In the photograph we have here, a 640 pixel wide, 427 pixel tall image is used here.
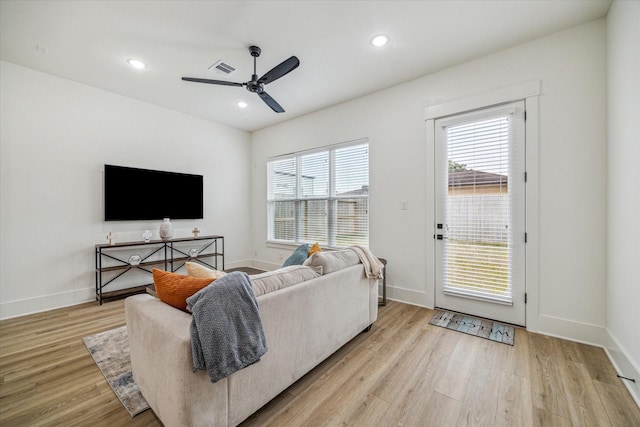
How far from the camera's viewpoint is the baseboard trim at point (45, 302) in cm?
295

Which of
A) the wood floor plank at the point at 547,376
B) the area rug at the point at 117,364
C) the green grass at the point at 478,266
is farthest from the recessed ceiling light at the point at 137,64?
the wood floor plank at the point at 547,376

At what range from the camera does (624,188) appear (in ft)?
6.26

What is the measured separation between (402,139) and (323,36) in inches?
61.3

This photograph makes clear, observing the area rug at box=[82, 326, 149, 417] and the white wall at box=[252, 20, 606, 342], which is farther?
the white wall at box=[252, 20, 606, 342]

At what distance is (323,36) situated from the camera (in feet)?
8.33

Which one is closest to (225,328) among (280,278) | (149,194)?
(280,278)

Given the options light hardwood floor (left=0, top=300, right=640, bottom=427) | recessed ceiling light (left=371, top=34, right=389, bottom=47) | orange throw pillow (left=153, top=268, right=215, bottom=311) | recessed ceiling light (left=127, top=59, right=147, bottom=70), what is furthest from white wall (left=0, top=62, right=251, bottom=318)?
recessed ceiling light (left=371, top=34, right=389, bottom=47)

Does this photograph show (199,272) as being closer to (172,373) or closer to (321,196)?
(172,373)

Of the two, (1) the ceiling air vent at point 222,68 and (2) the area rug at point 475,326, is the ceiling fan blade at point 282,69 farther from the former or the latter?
(2) the area rug at point 475,326

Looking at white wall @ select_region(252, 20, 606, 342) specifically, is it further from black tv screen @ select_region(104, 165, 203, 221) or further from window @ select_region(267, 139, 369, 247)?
black tv screen @ select_region(104, 165, 203, 221)

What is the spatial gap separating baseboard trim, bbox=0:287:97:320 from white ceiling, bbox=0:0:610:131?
2.76m

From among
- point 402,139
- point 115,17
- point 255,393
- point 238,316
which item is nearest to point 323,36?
point 402,139

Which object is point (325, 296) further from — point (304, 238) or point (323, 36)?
point (304, 238)

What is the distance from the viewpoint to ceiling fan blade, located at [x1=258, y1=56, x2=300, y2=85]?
2379mm
